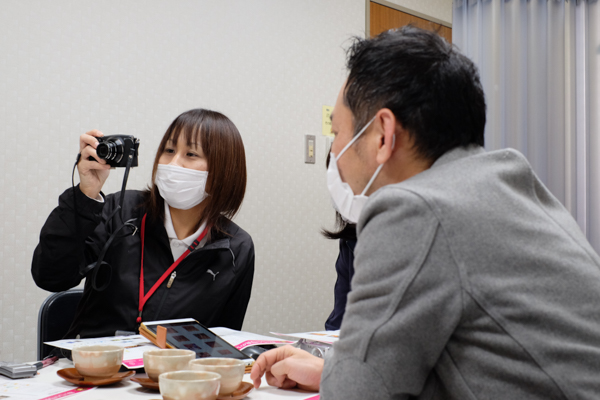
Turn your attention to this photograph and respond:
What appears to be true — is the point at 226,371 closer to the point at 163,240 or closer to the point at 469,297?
the point at 469,297

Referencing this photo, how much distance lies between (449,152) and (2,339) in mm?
1825

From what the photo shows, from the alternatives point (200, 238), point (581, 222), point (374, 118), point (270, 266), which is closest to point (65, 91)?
point (200, 238)

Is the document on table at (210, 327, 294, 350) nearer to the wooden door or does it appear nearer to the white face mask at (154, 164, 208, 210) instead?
the white face mask at (154, 164, 208, 210)

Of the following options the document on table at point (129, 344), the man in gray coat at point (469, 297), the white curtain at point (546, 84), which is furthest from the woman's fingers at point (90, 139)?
the white curtain at point (546, 84)

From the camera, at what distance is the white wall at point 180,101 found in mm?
1950

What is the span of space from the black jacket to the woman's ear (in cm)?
94

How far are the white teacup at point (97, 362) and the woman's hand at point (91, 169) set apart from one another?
700 millimetres

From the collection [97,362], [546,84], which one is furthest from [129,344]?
[546,84]

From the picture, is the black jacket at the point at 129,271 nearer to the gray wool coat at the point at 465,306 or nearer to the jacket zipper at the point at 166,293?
the jacket zipper at the point at 166,293

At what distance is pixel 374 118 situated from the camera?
2.60ft

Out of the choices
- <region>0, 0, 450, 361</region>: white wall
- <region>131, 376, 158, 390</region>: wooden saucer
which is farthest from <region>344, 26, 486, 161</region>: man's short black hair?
<region>0, 0, 450, 361</region>: white wall

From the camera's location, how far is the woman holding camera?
153 centimetres

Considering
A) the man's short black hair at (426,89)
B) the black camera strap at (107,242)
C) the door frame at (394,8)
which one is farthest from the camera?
the door frame at (394,8)

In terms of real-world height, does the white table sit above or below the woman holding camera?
below
